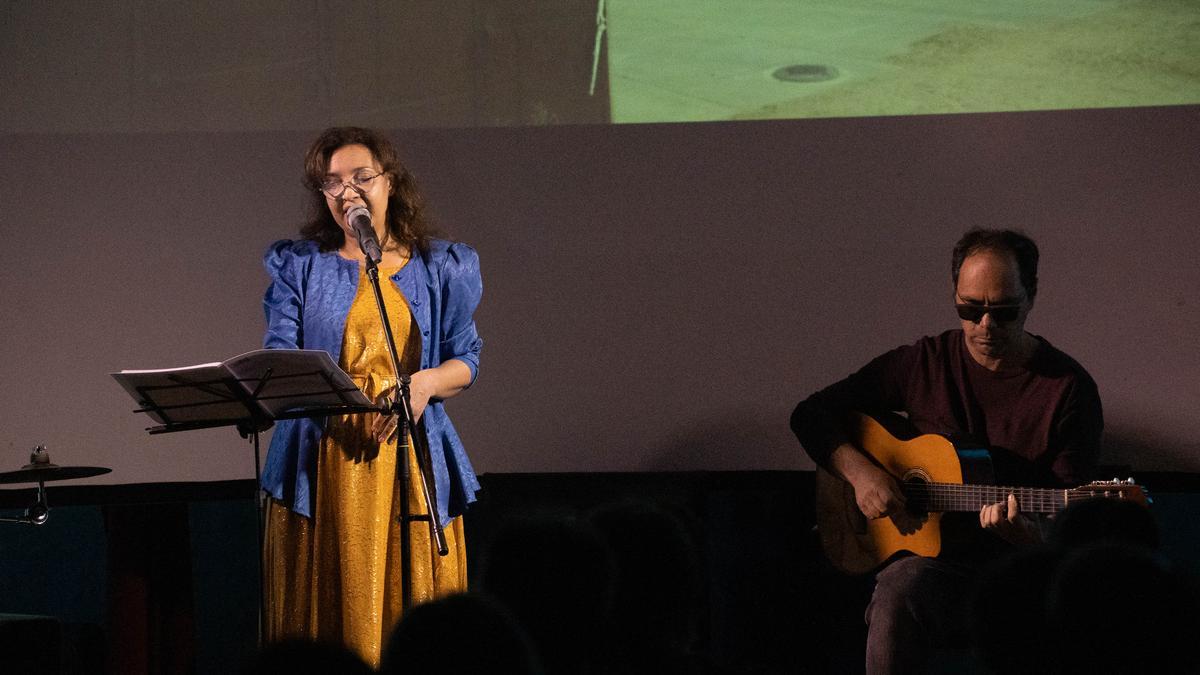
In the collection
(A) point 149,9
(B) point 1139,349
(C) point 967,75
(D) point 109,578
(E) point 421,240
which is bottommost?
(D) point 109,578

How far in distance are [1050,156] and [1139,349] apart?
69cm

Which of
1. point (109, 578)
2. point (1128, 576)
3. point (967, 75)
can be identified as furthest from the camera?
point (967, 75)

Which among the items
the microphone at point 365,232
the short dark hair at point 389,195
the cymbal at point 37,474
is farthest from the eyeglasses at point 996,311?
the cymbal at point 37,474

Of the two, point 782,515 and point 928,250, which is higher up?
point 928,250

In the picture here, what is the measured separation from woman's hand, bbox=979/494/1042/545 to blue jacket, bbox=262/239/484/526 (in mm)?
1257

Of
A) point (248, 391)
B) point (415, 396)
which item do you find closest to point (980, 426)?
point (415, 396)

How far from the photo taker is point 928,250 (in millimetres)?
3986

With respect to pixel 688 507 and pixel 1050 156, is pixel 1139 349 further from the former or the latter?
pixel 688 507

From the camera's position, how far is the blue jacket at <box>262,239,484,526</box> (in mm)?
2705

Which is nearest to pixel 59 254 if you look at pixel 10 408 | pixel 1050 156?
pixel 10 408

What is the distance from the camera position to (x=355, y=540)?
8.80ft

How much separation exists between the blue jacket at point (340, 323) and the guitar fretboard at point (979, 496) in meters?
1.17

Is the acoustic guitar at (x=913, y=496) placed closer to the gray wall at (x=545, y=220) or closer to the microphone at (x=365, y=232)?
the gray wall at (x=545, y=220)

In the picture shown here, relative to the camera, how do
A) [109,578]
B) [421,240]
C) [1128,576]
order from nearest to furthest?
[1128,576], [421,240], [109,578]
